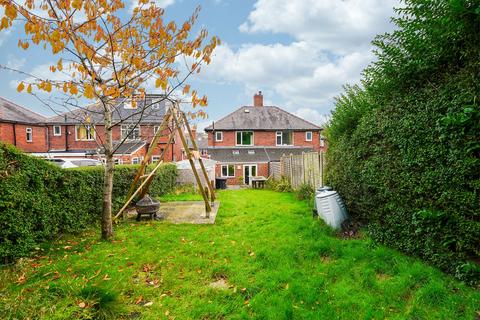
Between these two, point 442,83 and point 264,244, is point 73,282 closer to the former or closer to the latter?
point 264,244

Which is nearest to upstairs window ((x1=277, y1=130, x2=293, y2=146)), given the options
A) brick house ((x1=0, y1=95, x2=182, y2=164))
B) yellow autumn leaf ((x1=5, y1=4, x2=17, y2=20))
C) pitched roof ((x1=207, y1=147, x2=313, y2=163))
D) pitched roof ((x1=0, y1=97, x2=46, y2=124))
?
pitched roof ((x1=207, y1=147, x2=313, y2=163))

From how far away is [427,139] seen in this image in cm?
448

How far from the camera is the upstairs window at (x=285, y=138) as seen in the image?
31.7 metres

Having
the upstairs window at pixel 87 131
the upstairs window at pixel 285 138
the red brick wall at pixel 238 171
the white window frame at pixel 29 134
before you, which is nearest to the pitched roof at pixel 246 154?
the red brick wall at pixel 238 171

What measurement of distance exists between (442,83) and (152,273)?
19.0 ft

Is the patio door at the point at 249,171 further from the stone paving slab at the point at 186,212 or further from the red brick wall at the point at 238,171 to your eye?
the stone paving slab at the point at 186,212

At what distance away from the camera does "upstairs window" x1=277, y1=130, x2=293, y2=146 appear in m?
31.7

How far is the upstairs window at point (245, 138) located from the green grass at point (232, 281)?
24.4 meters

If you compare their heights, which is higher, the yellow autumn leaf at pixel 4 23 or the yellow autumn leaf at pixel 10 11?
the yellow autumn leaf at pixel 10 11

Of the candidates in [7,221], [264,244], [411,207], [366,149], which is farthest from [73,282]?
[366,149]

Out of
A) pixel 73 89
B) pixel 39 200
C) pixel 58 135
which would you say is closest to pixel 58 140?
pixel 58 135

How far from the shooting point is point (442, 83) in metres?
4.48

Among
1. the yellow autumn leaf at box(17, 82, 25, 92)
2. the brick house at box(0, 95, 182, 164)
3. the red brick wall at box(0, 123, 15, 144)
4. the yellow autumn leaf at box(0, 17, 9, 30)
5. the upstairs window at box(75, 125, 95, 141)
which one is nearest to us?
the yellow autumn leaf at box(0, 17, 9, 30)

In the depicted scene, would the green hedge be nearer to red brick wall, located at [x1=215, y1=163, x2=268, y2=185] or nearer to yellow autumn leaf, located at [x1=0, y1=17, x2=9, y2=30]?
yellow autumn leaf, located at [x1=0, y1=17, x2=9, y2=30]
